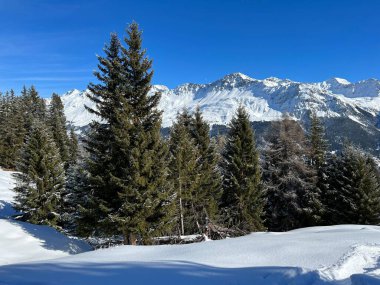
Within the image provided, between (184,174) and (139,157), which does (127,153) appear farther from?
(184,174)

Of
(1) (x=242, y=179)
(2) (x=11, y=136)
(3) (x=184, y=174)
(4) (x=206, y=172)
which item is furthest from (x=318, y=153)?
(2) (x=11, y=136)

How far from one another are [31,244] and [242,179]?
15851 mm

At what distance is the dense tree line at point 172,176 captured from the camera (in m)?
17.0

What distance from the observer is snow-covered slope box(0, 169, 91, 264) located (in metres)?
16.5

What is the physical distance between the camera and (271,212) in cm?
3041

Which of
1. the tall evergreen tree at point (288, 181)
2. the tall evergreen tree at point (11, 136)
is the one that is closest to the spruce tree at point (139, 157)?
the tall evergreen tree at point (288, 181)

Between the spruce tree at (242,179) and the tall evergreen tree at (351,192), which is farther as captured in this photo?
the tall evergreen tree at (351,192)

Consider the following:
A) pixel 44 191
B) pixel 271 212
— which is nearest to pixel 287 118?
pixel 271 212

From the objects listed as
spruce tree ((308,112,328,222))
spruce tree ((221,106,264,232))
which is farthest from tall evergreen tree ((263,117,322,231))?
spruce tree ((221,106,264,232))

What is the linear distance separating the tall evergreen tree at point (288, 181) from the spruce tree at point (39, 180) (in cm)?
1755

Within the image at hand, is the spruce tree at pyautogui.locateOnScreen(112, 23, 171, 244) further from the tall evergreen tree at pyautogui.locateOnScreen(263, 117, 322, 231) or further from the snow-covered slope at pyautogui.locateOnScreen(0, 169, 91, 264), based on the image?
the tall evergreen tree at pyautogui.locateOnScreen(263, 117, 322, 231)

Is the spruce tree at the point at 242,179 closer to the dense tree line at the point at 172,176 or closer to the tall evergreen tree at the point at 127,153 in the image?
the dense tree line at the point at 172,176

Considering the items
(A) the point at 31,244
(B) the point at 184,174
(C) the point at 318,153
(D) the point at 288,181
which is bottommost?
(A) the point at 31,244

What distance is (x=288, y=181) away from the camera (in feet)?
94.0
